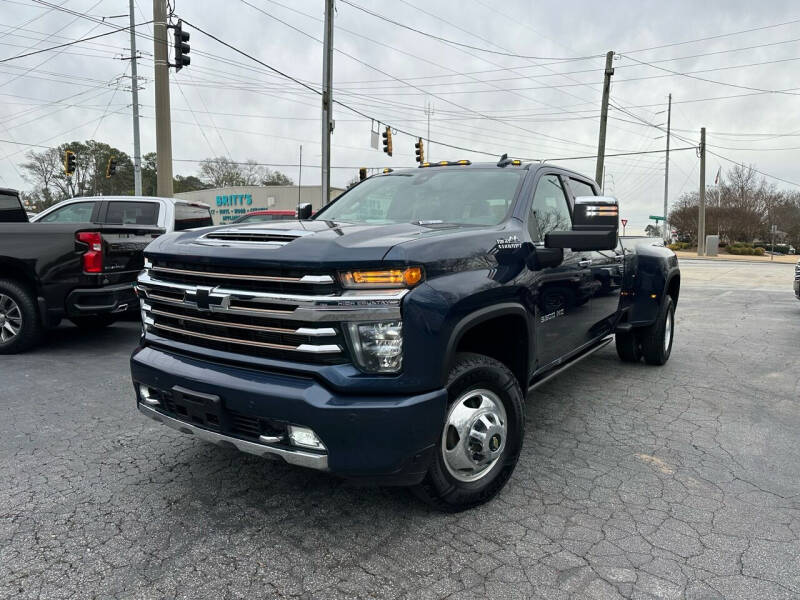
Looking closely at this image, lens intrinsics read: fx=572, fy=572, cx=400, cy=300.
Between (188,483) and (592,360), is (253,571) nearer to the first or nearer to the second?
(188,483)

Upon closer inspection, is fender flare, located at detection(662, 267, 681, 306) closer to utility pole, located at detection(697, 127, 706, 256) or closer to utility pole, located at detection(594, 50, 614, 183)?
utility pole, located at detection(594, 50, 614, 183)

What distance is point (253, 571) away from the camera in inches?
96.7

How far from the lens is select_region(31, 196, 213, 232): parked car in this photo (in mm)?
8914

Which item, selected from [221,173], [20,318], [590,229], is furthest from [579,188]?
[221,173]

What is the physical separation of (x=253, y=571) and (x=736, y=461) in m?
3.11

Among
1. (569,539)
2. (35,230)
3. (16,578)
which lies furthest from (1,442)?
(569,539)

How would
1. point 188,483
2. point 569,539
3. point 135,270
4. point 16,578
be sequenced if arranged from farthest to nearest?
point 135,270, point 188,483, point 569,539, point 16,578

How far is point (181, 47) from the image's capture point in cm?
1565

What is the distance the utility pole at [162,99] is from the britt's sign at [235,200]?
38.2 meters

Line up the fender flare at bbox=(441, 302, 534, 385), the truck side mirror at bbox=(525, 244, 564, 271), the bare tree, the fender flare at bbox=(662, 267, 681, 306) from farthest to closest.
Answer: the bare tree
the fender flare at bbox=(662, 267, 681, 306)
the truck side mirror at bbox=(525, 244, 564, 271)
the fender flare at bbox=(441, 302, 534, 385)

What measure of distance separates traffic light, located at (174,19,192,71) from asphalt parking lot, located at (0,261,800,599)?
13392 mm

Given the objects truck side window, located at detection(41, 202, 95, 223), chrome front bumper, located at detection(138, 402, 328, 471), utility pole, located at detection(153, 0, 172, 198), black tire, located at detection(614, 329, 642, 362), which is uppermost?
utility pole, located at detection(153, 0, 172, 198)

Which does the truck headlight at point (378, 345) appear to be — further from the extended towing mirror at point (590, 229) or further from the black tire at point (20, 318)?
the black tire at point (20, 318)

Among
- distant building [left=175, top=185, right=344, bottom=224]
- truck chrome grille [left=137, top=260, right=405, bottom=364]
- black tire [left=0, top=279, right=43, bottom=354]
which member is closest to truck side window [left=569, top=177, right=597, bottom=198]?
truck chrome grille [left=137, top=260, right=405, bottom=364]
